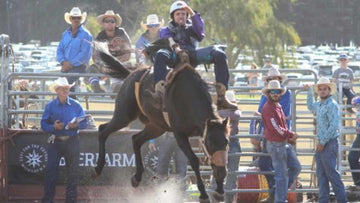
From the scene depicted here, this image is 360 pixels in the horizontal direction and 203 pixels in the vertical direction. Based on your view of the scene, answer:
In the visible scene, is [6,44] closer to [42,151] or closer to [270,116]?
[42,151]

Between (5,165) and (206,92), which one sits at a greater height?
(206,92)

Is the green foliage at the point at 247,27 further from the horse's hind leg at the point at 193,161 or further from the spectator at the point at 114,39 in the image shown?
the horse's hind leg at the point at 193,161

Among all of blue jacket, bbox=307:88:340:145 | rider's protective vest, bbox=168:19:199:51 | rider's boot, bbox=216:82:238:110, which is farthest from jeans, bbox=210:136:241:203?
rider's protective vest, bbox=168:19:199:51

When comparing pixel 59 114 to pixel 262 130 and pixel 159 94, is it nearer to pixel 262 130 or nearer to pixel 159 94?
pixel 159 94

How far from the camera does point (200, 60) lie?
1007 centimetres

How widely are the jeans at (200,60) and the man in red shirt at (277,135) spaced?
4.62ft

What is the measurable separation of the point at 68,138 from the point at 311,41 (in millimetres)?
48939

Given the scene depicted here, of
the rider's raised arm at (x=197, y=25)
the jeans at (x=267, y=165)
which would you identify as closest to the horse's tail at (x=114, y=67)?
the rider's raised arm at (x=197, y=25)

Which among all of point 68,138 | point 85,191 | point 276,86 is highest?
point 276,86

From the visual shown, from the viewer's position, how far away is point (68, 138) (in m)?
11.6

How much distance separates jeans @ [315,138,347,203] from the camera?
1140 centimetres

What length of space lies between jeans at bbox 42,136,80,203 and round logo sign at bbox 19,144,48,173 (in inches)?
19.5

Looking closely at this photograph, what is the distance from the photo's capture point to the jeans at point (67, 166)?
37.8ft

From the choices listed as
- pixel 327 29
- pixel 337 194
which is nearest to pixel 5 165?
pixel 337 194
